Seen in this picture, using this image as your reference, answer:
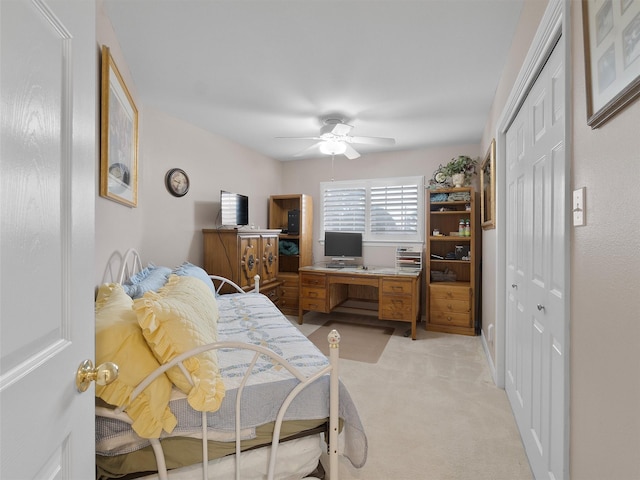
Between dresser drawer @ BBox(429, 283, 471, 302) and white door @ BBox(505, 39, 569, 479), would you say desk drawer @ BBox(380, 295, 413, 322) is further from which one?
white door @ BBox(505, 39, 569, 479)

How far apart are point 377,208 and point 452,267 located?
4.50 ft

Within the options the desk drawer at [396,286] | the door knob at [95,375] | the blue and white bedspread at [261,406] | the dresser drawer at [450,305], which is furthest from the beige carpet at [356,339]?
the door knob at [95,375]

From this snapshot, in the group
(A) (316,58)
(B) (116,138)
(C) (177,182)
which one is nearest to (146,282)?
(B) (116,138)

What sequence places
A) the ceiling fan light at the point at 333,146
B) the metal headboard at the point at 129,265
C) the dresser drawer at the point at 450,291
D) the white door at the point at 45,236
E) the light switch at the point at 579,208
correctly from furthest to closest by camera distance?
1. the dresser drawer at the point at 450,291
2. the ceiling fan light at the point at 333,146
3. the metal headboard at the point at 129,265
4. the light switch at the point at 579,208
5. the white door at the point at 45,236

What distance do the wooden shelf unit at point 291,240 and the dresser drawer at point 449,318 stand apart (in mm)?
1888

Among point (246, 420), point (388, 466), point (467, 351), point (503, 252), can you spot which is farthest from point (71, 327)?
point (467, 351)

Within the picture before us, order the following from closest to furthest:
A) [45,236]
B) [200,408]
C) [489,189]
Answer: [45,236] < [200,408] < [489,189]

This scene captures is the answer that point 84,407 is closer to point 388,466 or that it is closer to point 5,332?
point 5,332

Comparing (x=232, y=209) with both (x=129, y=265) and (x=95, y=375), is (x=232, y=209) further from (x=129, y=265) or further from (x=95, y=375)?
(x=95, y=375)

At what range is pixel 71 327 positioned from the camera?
0.70 meters

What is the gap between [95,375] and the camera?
2.39 ft

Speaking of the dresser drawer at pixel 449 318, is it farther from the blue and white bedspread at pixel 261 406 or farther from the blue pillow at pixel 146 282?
the blue pillow at pixel 146 282

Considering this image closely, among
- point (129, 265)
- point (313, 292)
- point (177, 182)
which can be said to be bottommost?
point (313, 292)

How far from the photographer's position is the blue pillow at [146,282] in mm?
2050
